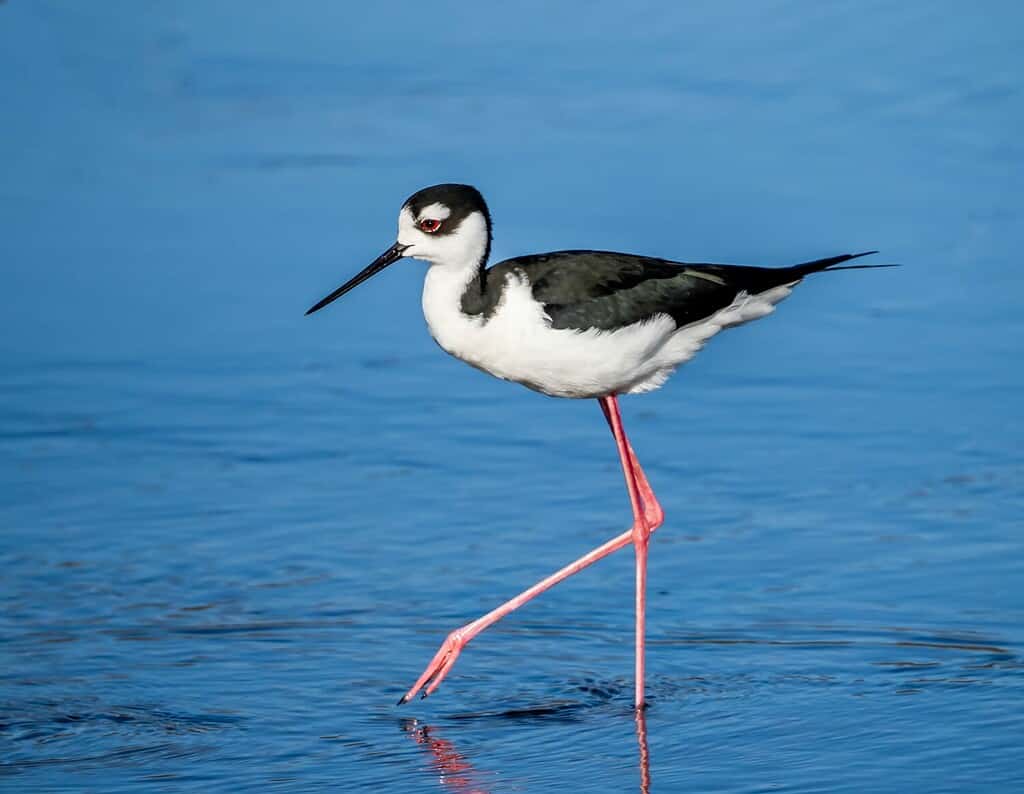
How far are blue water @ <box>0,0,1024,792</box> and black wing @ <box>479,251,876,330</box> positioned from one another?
1040mm

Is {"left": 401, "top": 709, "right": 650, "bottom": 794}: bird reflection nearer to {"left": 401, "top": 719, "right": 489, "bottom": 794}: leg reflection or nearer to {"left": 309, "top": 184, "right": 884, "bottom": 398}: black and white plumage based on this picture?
{"left": 401, "top": 719, "right": 489, "bottom": 794}: leg reflection

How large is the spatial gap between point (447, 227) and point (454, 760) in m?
1.60

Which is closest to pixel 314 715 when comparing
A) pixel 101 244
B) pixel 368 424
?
pixel 368 424

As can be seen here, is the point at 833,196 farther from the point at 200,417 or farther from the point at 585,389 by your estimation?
the point at 585,389

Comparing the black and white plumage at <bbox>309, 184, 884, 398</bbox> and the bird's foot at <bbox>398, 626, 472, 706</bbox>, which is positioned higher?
the black and white plumage at <bbox>309, 184, 884, 398</bbox>

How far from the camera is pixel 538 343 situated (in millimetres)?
6258

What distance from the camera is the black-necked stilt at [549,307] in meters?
6.26

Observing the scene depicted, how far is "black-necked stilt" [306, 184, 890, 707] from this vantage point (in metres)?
6.26

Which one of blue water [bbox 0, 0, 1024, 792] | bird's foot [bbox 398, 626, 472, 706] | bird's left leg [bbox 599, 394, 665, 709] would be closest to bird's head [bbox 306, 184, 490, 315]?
bird's left leg [bbox 599, 394, 665, 709]

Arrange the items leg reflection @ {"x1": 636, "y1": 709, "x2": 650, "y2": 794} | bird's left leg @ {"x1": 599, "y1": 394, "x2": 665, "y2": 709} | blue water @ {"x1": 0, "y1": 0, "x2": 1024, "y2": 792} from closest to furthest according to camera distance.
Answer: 1. leg reflection @ {"x1": 636, "y1": 709, "x2": 650, "y2": 794}
2. blue water @ {"x1": 0, "y1": 0, "x2": 1024, "y2": 792}
3. bird's left leg @ {"x1": 599, "y1": 394, "x2": 665, "y2": 709}

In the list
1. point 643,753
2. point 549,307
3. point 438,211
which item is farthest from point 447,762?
point 438,211

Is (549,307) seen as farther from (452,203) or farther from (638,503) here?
(638,503)

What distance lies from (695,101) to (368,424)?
3900 mm

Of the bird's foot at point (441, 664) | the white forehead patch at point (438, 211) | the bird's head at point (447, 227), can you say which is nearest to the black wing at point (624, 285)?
the bird's head at point (447, 227)
